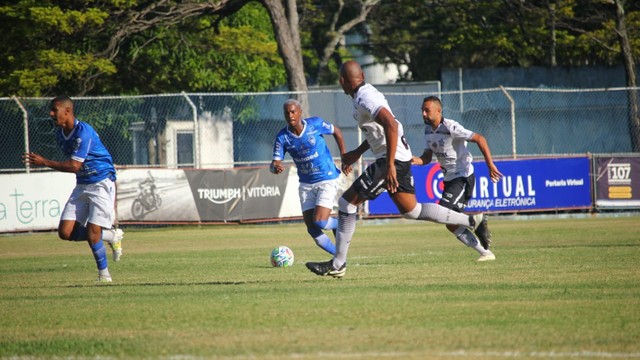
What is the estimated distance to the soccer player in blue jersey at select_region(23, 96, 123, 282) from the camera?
456 inches

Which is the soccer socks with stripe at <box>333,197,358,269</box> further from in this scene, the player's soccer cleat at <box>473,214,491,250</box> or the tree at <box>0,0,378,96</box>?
the tree at <box>0,0,378,96</box>

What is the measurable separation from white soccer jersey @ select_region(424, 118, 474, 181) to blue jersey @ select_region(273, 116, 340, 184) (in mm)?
1274

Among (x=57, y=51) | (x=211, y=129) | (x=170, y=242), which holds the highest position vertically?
(x=57, y=51)

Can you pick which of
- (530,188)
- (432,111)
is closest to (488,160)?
(432,111)

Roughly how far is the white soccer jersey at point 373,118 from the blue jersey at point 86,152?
3155 millimetres

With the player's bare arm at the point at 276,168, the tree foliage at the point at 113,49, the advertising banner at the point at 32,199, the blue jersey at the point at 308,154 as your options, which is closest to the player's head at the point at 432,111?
the blue jersey at the point at 308,154

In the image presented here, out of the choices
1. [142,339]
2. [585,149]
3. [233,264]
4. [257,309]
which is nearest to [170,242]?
[233,264]

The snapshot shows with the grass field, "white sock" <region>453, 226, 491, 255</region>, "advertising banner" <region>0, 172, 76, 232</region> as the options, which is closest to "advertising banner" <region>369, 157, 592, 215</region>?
"advertising banner" <region>0, 172, 76, 232</region>

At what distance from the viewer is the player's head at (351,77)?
403 inches

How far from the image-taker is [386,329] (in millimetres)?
7336

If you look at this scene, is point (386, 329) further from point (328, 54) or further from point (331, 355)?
point (328, 54)

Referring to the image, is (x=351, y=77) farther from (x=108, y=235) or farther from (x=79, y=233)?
(x=108, y=235)

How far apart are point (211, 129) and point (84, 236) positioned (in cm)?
1686

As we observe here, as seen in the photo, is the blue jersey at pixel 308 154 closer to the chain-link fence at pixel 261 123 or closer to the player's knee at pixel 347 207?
the player's knee at pixel 347 207
